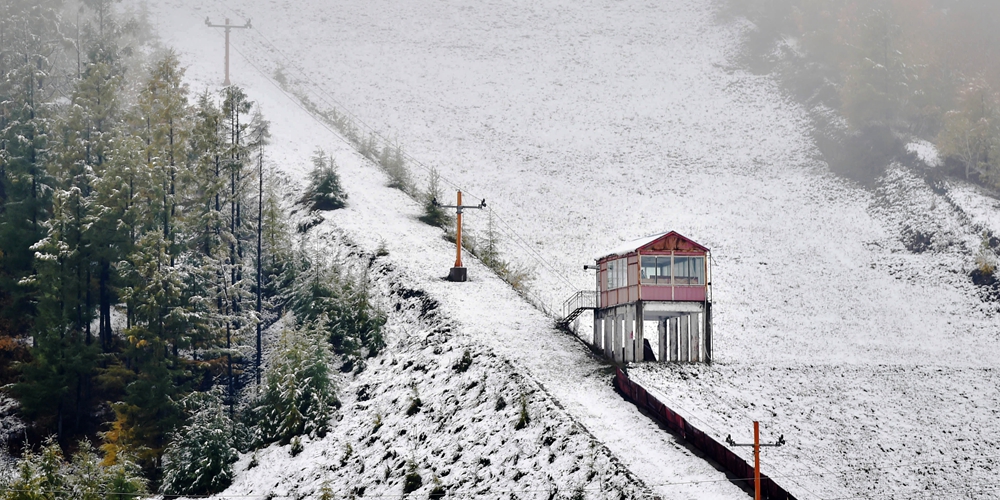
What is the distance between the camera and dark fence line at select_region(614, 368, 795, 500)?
24297 millimetres

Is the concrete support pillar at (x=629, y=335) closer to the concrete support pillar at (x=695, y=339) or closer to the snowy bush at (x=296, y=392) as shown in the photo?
the concrete support pillar at (x=695, y=339)

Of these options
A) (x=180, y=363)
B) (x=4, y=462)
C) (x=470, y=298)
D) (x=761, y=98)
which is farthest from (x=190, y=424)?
(x=761, y=98)

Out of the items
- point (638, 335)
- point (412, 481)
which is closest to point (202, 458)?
point (412, 481)

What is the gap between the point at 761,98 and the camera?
98000mm

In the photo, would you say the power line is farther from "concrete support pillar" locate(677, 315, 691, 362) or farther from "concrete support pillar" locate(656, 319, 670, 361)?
"concrete support pillar" locate(677, 315, 691, 362)

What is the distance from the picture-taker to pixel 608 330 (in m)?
41.3

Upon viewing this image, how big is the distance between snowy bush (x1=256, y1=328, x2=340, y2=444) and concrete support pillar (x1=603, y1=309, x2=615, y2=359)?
12.4 meters

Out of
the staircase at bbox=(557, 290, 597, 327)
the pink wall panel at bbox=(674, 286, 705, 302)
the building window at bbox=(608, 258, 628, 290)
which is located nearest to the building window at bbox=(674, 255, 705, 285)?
the pink wall panel at bbox=(674, 286, 705, 302)

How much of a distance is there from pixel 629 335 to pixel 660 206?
39.1 m

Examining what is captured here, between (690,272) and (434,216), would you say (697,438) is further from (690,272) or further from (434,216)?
(434,216)

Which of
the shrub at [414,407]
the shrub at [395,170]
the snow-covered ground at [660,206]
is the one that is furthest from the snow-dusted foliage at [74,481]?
the shrub at [395,170]

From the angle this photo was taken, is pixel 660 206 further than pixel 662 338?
Yes

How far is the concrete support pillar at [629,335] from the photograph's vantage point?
3859cm

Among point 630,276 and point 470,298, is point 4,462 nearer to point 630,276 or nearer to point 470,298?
point 470,298
